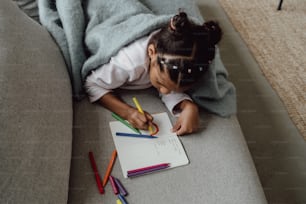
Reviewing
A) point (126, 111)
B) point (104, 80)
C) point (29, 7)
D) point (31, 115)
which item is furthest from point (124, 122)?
point (29, 7)

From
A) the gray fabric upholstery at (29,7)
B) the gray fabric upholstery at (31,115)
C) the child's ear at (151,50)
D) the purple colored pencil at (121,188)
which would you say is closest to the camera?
the gray fabric upholstery at (31,115)

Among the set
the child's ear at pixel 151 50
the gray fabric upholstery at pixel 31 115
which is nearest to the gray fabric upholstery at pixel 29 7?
the gray fabric upholstery at pixel 31 115

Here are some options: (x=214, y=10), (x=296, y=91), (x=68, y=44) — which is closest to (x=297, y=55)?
(x=296, y=91)

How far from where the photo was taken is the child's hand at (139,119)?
905mm

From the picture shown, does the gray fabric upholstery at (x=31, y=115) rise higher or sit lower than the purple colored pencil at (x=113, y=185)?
higher

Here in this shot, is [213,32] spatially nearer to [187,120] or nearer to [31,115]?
[187,120]

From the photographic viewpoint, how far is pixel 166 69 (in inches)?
33.5

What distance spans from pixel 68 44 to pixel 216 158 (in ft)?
1.76

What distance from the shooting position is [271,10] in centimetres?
196

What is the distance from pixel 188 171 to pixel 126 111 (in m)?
0.24

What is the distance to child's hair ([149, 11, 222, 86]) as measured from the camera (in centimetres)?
84

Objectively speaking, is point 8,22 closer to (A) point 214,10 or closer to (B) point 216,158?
(B) point 216,158

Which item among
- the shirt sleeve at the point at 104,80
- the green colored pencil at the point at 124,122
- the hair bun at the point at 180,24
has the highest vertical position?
the hair bun at the point at 180,24

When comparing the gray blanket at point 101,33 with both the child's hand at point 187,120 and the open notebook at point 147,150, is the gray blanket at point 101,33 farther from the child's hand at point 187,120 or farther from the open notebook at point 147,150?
the open notebook at point 147,150
